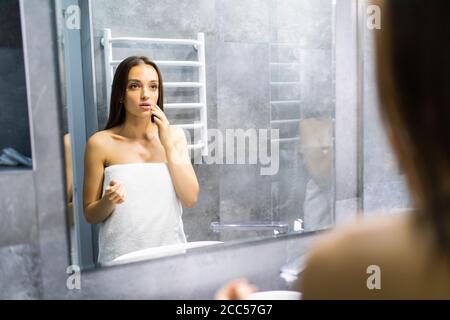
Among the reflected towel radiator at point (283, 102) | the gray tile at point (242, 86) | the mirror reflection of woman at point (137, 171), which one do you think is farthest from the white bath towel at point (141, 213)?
the reflected towel radiator at point (283, 102)

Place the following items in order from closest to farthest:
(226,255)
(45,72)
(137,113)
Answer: (45,72), (137,113), (226,255)

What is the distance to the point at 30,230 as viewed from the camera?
1.04m

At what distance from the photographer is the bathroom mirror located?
1.05 metres

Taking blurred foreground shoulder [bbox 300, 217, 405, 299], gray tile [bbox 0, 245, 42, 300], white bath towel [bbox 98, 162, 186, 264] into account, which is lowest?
gray tile [bbox 0, 245, 42, 300]

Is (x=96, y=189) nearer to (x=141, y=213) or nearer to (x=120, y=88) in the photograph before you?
(x=141, y=213)

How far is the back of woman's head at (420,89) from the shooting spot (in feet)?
1.02

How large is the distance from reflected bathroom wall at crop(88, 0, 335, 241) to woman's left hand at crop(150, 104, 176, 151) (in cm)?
2

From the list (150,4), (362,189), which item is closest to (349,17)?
(362,189)

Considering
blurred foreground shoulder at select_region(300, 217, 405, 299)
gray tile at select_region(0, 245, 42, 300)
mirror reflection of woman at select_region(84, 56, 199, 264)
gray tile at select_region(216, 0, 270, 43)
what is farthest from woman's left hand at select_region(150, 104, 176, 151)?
blurred foreground shoulder at select_region(300, 217, 405, 299)

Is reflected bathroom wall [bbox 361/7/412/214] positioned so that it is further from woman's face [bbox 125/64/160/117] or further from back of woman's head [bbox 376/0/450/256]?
back of woman's head [bbox 376/0/450/256]
